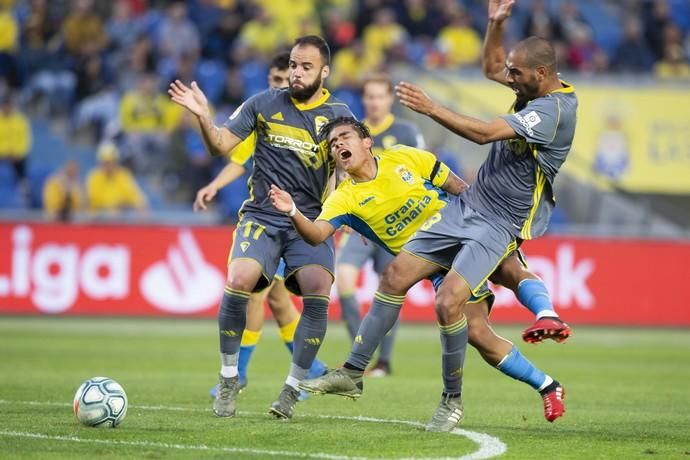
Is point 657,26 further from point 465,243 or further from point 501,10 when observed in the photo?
point 465,243

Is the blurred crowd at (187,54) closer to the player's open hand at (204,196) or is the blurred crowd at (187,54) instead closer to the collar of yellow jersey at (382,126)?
the collar of yellow jersey at (382,126)

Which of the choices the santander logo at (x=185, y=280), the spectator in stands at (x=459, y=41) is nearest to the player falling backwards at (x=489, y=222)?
the santander logo at (x=185, y=280)

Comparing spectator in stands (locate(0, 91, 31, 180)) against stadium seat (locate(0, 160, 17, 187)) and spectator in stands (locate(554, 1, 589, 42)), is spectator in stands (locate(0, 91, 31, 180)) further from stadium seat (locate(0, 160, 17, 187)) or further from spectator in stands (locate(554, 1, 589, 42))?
spectator in stands (locate(554, 1, 589, 42))

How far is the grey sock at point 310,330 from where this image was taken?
848 centimetres

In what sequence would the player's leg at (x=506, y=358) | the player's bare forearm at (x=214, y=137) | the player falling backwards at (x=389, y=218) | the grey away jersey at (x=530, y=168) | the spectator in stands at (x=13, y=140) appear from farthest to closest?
the spectator in stands at (x=13, y=140)
the player's bare forearm at (x=214, y=137)
the player's leg at (x=506, y=358)
the player falling backwards at (x=389, y=218)
the grey away jersey at (x=530, y=168)

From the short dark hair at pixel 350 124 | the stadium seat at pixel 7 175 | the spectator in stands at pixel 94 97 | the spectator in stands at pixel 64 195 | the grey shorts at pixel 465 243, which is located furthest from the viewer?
the spectator in stands at pixel 94 97

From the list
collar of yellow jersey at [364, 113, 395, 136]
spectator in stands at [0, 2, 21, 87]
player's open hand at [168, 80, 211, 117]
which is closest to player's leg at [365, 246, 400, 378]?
collar of yellow jersey at [364, 113, 395, 136]

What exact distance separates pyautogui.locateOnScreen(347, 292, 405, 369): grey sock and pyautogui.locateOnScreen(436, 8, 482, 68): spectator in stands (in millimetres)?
15937

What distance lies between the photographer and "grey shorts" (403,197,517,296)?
7762mm

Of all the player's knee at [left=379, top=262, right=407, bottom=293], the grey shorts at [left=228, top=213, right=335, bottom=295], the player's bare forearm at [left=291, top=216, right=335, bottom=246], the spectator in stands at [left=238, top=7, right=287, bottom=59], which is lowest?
the player's knee at [left=379, top=262, right=407, bottom=293]

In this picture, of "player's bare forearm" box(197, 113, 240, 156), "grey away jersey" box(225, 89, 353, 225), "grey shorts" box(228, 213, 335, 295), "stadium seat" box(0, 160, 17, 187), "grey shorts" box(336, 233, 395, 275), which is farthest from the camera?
"stadium seat" box(0, 160, 17, 187)

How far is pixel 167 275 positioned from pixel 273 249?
10.1 metres

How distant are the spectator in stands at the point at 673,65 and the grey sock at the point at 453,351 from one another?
56.5ft

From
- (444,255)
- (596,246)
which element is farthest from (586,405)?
(596,246)
